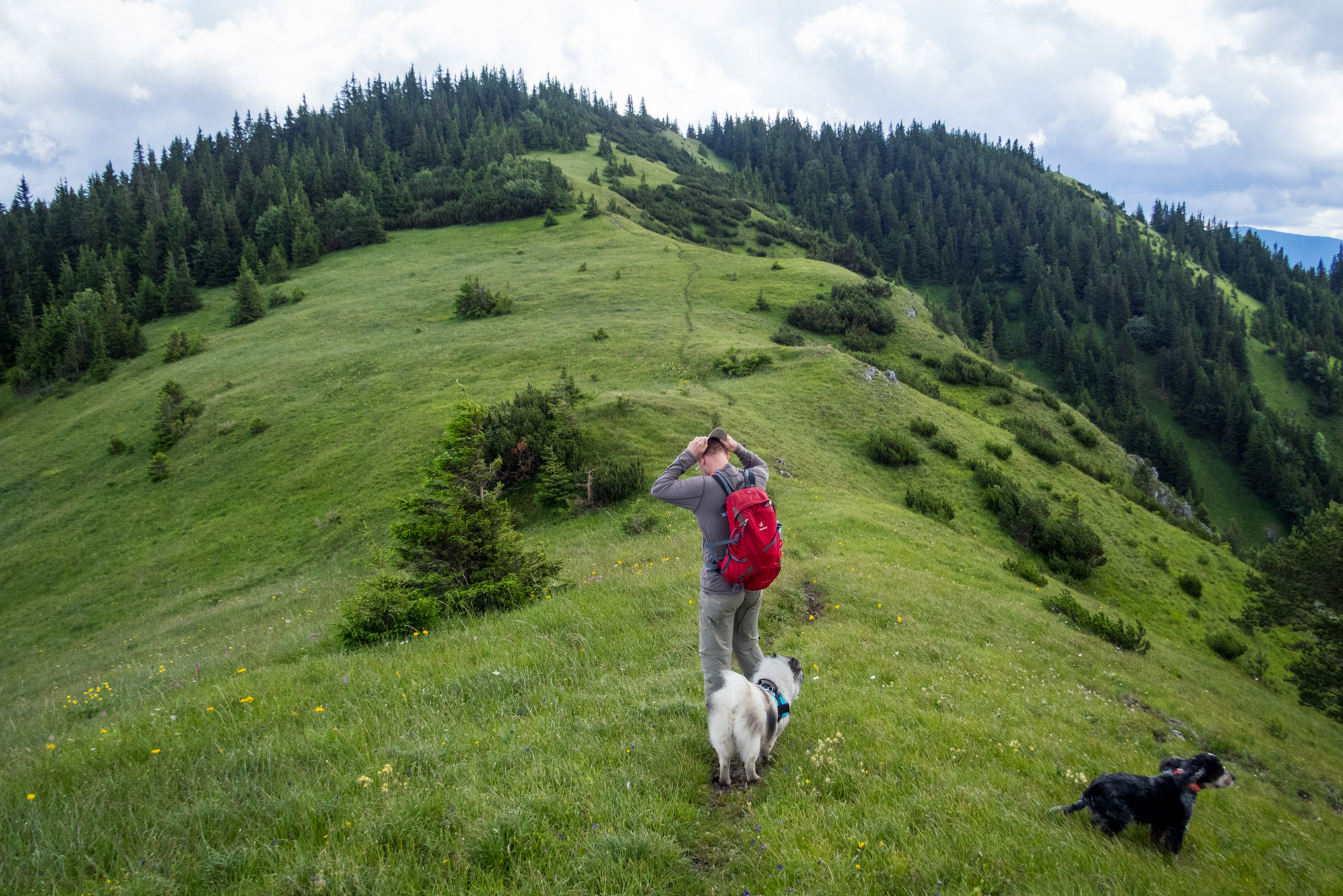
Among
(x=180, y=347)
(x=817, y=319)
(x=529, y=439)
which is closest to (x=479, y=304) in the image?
(x=817, y=319)

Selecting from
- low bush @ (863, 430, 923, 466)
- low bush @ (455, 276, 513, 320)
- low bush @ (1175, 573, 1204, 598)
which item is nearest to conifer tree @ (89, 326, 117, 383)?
low bush @ (455, 276, 513, 320)

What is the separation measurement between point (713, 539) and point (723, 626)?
892 mm

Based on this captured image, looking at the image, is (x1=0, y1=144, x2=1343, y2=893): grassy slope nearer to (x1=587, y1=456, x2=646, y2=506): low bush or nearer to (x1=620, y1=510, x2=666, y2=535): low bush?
(x1=620, y1=510, x2=666, y2=535): low bush

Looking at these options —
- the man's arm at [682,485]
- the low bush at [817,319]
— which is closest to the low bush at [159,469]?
the man's arm at [682,485]

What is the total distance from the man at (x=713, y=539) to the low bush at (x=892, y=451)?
2436cm

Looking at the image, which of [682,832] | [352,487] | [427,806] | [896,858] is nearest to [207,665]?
[427,806]

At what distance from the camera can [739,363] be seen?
36938 millimetres

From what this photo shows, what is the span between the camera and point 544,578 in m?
11.9

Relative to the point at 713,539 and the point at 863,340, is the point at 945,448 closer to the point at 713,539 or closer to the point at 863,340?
the point at 863,340

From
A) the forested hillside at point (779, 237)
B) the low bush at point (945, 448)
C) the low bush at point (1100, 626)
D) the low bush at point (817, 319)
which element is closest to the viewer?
the low bush at point (1100, 626)

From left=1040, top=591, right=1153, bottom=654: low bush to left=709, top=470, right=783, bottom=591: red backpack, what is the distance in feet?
44.6

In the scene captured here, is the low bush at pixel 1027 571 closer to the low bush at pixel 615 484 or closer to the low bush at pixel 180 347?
the low bush at pixel 615 484

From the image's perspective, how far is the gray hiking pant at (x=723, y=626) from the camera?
5637mm

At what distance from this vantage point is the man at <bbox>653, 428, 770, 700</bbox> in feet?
18.5
